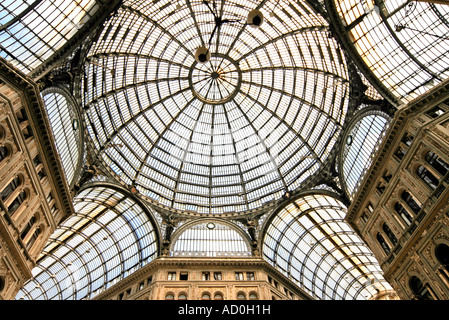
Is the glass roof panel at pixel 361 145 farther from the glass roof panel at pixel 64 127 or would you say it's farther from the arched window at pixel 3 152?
the arched window at pixel 3 152

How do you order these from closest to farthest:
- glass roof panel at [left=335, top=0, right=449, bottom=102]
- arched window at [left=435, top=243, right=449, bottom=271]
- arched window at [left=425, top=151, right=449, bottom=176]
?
arched window at [left=435, top=243, right=449, bottom=271] < arched window at [left=425, top=151, right=449, bottom=176] < glass roof panel at [left=335, top=0, right=449, bottom=102]

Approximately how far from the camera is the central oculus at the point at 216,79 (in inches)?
1719

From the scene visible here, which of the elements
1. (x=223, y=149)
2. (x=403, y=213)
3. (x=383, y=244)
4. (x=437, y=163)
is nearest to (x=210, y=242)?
(x=223, y=149)

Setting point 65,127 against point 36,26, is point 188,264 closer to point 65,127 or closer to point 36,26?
point 65,127

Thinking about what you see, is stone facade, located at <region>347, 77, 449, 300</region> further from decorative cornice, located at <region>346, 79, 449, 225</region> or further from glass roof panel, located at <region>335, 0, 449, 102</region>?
glass roof panel, located at <region>335, 0, 449, 102</region>

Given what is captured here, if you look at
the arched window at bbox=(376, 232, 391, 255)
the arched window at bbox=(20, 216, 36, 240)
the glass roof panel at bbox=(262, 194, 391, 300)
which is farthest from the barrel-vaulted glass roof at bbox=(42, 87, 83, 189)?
the arched window at bbox=(376, 232, 391, 255)

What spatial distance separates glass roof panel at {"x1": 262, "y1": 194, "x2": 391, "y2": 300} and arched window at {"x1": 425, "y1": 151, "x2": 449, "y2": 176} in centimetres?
1737

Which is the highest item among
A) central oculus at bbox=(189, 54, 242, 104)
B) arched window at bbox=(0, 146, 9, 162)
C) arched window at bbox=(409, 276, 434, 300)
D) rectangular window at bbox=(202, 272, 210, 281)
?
central oculus at bbox=(189, 54, 242, 104)

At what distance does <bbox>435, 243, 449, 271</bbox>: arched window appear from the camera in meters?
20.4

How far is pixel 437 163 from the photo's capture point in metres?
21.6

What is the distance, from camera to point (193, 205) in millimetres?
44469

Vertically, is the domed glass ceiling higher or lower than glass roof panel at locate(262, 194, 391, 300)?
higher

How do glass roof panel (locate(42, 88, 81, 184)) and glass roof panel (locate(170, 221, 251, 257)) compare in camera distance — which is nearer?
glass roof panel (locate(42, 88, 81, 184))

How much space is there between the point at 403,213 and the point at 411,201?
130 centimetres
